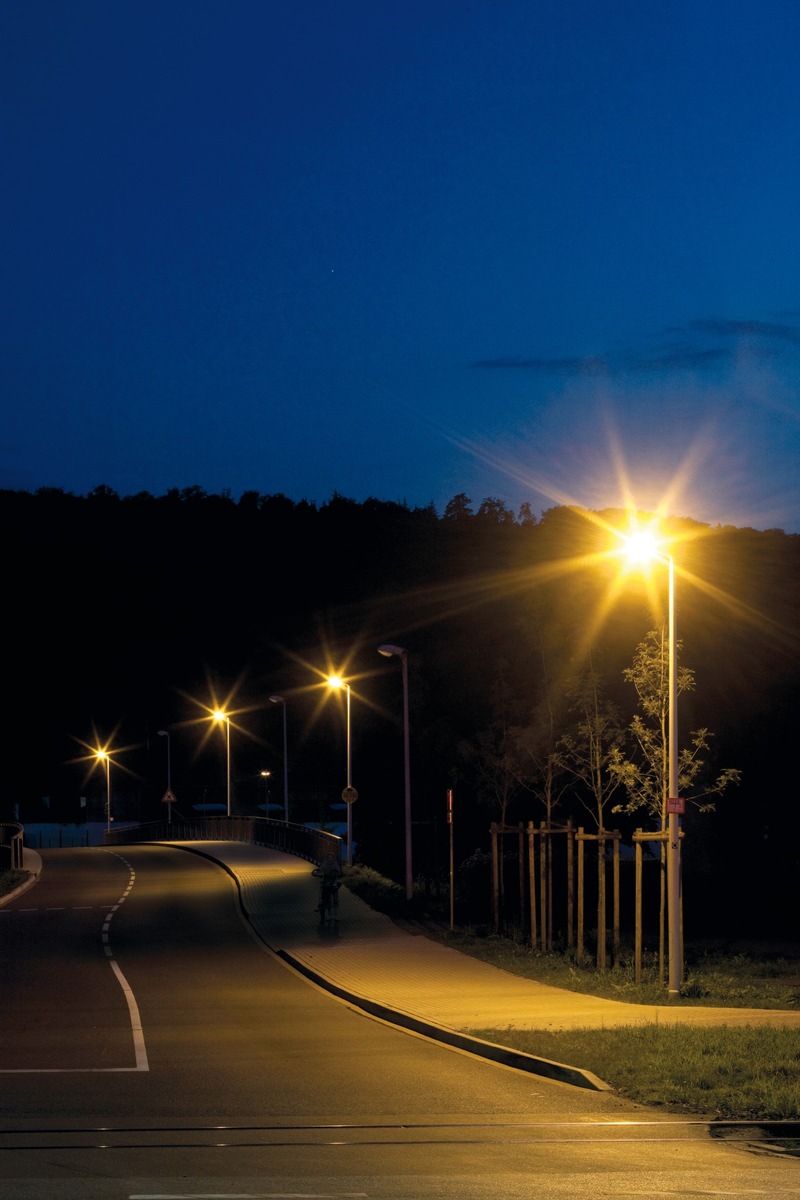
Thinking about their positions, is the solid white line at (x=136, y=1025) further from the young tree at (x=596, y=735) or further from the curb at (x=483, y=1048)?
the young tree at (x=596, y=735)

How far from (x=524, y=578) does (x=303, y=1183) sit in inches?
2537

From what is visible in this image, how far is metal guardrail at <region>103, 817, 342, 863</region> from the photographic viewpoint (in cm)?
4856

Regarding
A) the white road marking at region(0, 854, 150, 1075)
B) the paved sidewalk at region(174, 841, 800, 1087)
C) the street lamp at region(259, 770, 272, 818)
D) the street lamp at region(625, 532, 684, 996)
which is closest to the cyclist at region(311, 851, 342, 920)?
the paved sidewalk at region(174, 841, 800, 1087)

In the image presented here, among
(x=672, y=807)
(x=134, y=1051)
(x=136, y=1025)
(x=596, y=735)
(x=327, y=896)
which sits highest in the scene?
(x=596, y=735)

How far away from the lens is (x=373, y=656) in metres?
95.5

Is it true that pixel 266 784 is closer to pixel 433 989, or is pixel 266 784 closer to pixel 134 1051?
pixel 433 989

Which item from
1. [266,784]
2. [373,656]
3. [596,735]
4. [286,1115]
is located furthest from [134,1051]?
[266,784]

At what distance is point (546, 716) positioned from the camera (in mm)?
51094

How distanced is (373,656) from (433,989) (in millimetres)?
76001

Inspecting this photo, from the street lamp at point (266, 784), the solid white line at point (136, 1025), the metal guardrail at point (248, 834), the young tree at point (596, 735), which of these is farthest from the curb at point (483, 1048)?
the street lamp at point (266, 784)

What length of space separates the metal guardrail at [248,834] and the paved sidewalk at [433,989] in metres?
12.7

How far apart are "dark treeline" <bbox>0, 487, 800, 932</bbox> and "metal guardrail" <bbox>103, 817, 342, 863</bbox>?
12.6 feet

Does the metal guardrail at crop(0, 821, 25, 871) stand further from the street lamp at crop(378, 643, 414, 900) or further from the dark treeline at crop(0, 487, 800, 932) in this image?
the street lamp at crop(378, 643, 414, 900)

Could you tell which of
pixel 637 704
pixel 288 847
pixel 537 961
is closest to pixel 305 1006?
pixel 537 961
